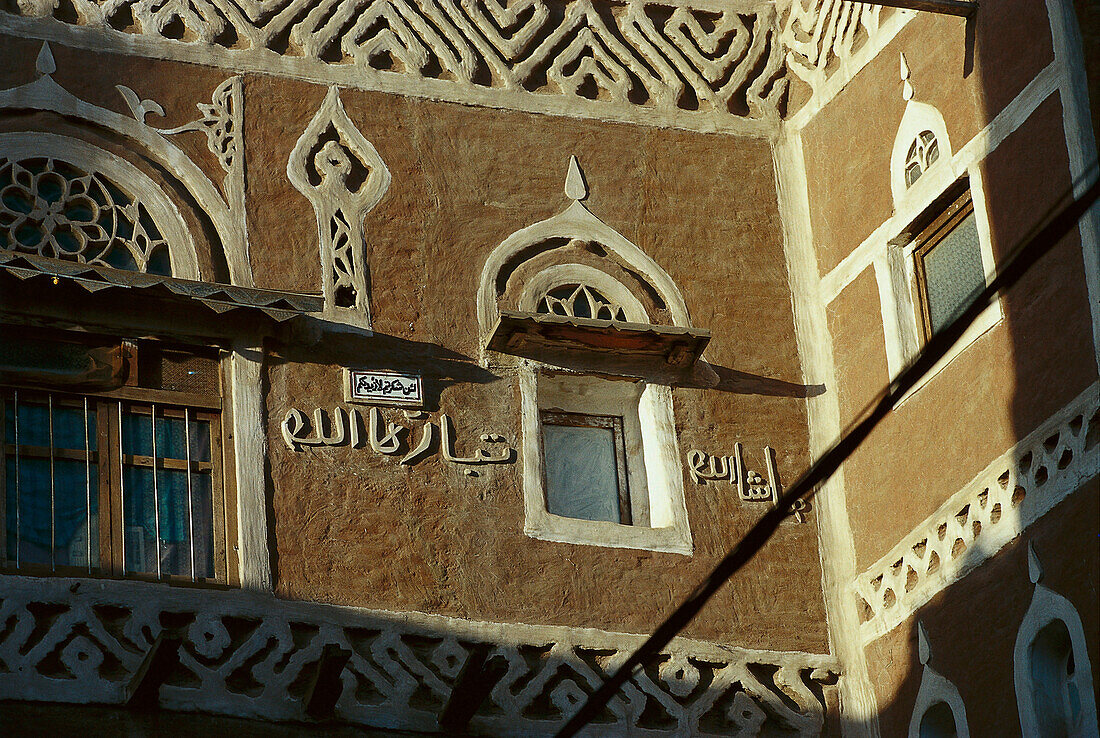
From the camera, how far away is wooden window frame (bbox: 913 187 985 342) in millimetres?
9234

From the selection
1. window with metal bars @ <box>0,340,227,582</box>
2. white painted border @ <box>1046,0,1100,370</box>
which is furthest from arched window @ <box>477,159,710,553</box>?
white painted border @ <box>1046,0,1100,370</box>

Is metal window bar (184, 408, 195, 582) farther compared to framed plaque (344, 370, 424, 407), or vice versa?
framed plaque (344, 370, 424, 407)

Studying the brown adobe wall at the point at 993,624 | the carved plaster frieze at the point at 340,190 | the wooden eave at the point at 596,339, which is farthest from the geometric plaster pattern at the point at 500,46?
the brown adobe wall at the point at 993,624

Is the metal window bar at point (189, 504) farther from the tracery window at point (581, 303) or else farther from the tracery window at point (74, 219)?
the tracery window at point (581, 303)

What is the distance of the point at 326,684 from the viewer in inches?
326

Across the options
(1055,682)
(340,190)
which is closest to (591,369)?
(340,190)

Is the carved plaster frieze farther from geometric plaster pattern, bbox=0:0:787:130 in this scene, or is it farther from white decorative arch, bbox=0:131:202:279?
white decorative arch, bbox=0:131:202:279

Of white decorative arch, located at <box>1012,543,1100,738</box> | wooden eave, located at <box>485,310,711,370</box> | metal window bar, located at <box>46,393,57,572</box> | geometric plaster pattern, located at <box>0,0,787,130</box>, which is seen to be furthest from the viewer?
geometric plaster pattern, located at <box>0,0,787,130</box>

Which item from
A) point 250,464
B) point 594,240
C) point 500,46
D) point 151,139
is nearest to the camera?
point 250,464

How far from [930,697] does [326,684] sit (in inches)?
104

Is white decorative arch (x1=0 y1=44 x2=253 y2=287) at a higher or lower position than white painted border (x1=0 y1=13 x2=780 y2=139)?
lower

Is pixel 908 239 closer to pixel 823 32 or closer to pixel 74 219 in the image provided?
pixel 823 32

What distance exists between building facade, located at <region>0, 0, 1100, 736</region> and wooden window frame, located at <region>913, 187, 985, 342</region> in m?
0.02

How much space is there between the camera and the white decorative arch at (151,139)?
30.4 ft
